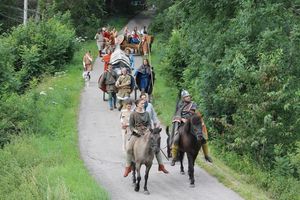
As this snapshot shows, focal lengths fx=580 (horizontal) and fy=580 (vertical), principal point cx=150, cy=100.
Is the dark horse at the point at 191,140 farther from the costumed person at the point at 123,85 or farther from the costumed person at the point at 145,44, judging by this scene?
the costumed person at the point at 145,44

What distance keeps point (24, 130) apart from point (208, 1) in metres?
8.55

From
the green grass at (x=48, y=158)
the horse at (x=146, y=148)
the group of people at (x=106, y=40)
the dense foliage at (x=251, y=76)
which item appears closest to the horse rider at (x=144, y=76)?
the dense foliage at (x=251, y=76)

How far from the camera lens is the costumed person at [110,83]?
80.2 feet

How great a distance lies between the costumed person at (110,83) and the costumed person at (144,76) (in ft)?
3.27

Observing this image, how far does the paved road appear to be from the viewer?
49.2ft

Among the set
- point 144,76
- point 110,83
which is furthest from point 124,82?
point 144,76

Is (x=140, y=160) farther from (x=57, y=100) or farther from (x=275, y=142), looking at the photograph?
(x=57, y=100)

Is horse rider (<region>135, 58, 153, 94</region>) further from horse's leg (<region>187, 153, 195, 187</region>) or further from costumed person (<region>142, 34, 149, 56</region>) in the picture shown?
costumed person (<region>142, 34, 149, 56</region>)

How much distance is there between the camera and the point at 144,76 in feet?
80.2

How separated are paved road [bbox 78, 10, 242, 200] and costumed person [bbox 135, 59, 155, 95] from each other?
156 cm

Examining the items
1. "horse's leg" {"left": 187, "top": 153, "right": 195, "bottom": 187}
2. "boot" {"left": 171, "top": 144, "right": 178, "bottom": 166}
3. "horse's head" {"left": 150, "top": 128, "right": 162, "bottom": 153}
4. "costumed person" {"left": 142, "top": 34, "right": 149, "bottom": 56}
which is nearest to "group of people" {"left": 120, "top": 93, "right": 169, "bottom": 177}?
"horse's head" {"left": 150, "top": 128, "right": 162, "bottom": 153}

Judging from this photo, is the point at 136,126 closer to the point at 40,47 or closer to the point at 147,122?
the point at 147,122

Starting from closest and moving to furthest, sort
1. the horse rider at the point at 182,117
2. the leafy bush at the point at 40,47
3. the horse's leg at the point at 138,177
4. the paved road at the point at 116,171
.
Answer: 1. the horse's leg at the point at 138,177
2. the paved road at the point at 116,171
3. the horse rider at the point at 182,117
4. the leafy bush at the point at 40,47

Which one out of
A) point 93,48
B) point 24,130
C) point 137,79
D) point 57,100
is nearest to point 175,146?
point 24,130
